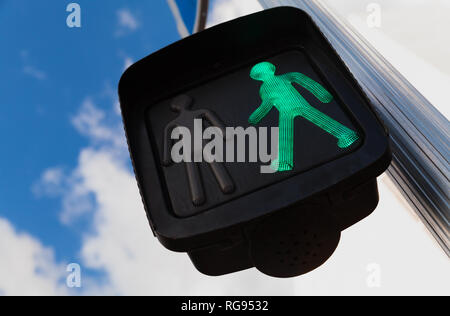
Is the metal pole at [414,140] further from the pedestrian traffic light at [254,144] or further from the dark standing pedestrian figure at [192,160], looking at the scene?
the dark standing pedestrian figure at [192,160]

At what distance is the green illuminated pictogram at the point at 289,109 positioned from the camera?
1.54 ft

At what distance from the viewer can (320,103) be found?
0.51 meters

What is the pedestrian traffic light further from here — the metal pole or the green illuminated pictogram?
the metal pole

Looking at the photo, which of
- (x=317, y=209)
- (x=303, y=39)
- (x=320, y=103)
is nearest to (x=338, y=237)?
(x=317, y=209)

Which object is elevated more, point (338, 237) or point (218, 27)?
point (218, 27)

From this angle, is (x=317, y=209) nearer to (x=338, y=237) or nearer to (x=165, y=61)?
(x=338, y=237)

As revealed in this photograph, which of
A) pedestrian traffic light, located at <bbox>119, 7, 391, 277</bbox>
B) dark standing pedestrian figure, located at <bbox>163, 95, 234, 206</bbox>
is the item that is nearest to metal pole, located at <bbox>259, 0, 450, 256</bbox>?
pedestrian traffic light, located at <bbox>119, 7, 391, 277</bbox>

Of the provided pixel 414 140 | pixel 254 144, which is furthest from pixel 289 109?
pixel 414 140

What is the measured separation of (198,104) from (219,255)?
0.21 meters

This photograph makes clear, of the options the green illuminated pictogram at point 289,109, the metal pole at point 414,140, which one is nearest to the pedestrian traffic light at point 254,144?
the green illuminated pictogram at point 289,109

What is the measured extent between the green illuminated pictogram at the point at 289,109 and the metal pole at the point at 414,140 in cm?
19

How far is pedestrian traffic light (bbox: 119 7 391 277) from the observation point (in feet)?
1.43

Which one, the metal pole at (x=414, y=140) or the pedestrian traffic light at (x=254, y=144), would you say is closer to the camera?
the pedestrian traffic light at (x=254, y=144)

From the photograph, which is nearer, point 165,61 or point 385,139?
point 385,139
